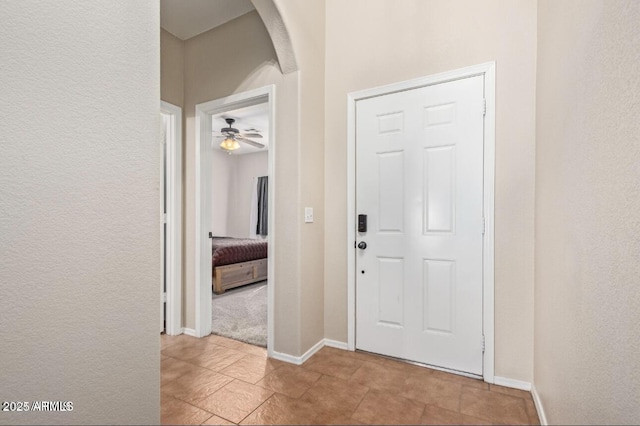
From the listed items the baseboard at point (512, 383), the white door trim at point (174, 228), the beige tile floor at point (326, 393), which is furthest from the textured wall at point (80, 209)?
the baseboard at point (512, 383)

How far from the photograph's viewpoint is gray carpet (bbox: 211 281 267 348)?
2.79 metres

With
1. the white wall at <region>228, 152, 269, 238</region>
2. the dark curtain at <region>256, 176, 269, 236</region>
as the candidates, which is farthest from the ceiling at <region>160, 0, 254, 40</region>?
the white wall at <region>228, 152, 269, 238</region>

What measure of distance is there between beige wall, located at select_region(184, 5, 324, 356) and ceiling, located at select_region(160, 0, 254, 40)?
7 cm

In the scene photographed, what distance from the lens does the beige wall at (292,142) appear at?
2271 millimetres

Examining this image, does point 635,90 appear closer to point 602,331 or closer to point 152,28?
point 602,331

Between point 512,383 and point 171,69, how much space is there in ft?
12.4

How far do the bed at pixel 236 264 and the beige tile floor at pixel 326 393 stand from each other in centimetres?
196

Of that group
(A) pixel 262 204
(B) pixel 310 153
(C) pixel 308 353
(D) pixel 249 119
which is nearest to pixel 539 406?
(C) pixel 308 353

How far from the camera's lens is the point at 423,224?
221cm

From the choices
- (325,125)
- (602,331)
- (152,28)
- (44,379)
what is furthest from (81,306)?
(325,125)

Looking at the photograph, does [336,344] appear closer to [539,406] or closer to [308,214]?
[308,214]

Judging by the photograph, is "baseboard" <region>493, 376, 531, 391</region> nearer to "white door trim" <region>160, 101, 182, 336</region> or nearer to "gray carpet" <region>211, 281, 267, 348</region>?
"gray carpet" <region>211, 281, 267, 348</region>

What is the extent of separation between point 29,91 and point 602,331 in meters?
1.73

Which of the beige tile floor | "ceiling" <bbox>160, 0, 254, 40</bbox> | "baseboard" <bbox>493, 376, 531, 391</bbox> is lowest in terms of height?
the beige tile floor
